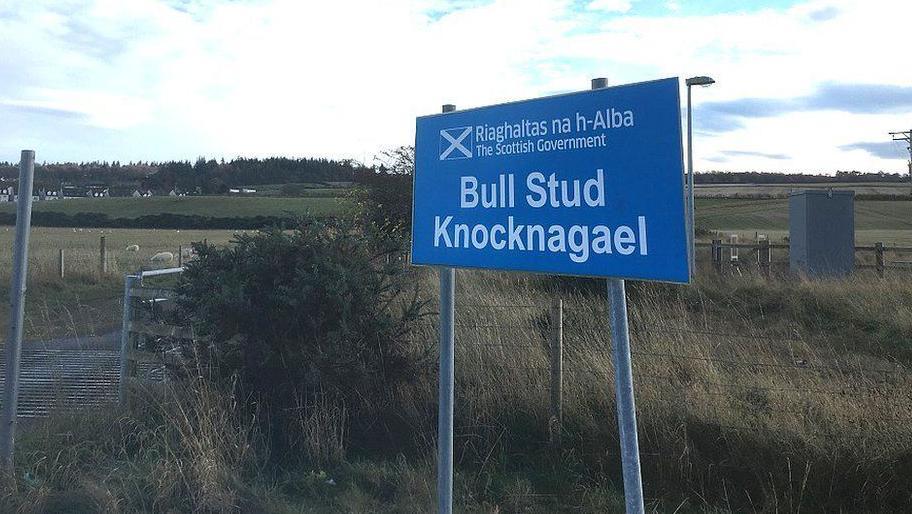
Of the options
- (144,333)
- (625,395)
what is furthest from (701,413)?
(144,333)

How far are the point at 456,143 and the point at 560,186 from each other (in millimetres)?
714

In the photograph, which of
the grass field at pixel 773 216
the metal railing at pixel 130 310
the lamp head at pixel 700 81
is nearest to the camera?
the metal railing at pixel 130 310

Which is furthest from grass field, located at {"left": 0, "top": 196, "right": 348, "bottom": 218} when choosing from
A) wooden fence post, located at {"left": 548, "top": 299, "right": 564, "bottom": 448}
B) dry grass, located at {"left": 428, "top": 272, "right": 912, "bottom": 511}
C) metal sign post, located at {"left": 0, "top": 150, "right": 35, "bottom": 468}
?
metal sign post, located at {"left": 0, "top": 150, "right": 35, "bottom": 468}

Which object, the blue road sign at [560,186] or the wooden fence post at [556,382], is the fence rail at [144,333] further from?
the blue road sign at [560,186]

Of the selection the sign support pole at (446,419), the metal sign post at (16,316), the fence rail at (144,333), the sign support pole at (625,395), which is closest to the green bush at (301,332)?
the fence rail at (144,333)

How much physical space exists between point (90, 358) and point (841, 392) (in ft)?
24.8

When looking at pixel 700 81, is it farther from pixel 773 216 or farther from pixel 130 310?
pixel 773 216

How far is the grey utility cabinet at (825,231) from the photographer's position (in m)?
18.9

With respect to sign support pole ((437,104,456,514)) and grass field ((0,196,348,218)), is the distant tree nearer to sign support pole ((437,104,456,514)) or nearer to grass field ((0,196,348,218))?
sign support pole ((437,104,456,514))

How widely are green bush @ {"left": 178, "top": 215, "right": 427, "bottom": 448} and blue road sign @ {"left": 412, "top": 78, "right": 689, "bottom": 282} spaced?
2427mm

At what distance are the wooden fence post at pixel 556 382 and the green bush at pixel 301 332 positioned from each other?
1.08 m

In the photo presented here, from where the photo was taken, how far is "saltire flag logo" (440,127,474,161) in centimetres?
381

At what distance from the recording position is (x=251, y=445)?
18.8ft

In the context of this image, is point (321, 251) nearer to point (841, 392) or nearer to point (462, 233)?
point (462, 233)
